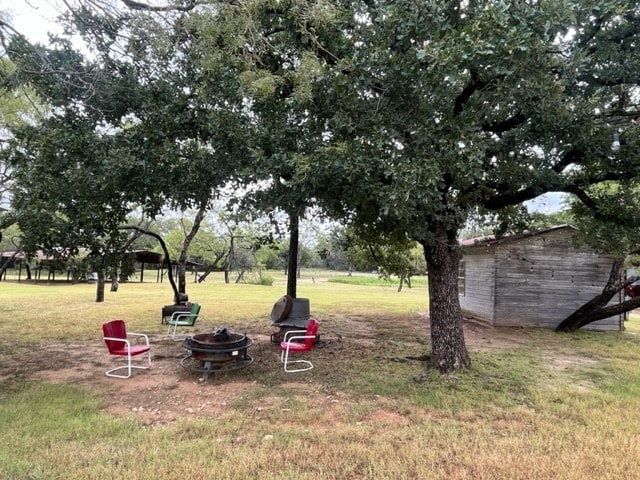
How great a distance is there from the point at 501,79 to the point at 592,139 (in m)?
1.79

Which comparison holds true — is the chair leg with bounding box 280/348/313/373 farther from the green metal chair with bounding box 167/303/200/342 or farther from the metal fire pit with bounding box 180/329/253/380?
the green metal chair with bounding box 167/303/200/342

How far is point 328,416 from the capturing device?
440cm

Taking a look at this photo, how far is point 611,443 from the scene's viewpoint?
3730mm

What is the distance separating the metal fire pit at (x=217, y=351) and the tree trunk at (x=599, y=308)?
8853 millimetres

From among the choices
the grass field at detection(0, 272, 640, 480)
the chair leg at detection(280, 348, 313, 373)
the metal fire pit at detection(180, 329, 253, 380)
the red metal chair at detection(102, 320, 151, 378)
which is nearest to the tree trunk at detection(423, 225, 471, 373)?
the grass field at detection(0, 272, 640, 480)

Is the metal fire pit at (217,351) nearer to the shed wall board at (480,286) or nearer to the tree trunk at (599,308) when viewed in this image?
the shed wall board at (480,286)

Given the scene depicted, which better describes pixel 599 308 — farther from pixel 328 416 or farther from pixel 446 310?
pixel 328 416

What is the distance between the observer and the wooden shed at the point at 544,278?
37.0 feet

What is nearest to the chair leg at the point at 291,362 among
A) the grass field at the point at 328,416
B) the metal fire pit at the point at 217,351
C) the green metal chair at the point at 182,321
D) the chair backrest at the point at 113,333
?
Answer: the grass field at the point at 328,416

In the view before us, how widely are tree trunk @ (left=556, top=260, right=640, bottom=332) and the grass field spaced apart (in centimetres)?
271

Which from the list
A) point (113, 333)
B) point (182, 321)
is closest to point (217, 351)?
point (113, 333)

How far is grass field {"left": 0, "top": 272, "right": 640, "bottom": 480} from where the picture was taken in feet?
10.7

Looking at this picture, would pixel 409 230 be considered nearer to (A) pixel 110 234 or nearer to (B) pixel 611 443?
(B) pixel 611 443

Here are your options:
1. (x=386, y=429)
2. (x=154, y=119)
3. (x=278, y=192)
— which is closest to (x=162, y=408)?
(x=386, y=429)
